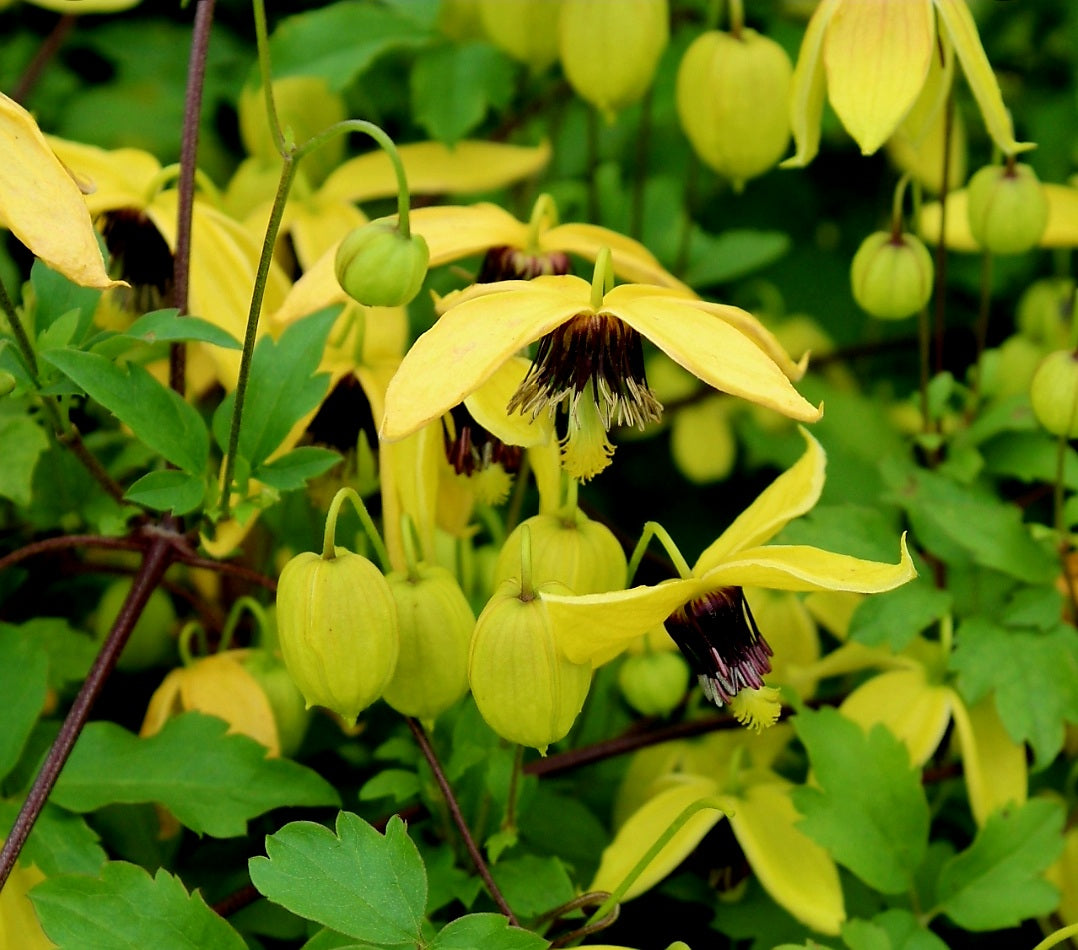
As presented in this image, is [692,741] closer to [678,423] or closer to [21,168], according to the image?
[678,423]

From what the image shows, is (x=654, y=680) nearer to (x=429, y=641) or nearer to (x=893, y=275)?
(x=429, y=641)

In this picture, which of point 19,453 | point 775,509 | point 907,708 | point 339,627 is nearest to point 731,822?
point 907,708

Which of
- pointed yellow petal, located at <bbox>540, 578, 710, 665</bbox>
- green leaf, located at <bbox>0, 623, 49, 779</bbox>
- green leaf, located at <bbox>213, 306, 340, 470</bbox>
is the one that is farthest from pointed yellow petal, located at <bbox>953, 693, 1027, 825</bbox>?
green leaf, located at <bbox>0, 623, 49, 779</bbox>

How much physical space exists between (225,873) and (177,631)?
0.25 metres

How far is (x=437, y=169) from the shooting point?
141 cm

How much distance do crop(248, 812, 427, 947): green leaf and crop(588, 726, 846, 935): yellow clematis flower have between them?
0.67 ft

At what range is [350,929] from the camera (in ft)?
2.70

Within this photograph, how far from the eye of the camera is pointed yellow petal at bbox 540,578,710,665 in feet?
2.75

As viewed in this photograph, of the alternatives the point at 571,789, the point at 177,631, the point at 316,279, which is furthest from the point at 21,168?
the point at 571,789

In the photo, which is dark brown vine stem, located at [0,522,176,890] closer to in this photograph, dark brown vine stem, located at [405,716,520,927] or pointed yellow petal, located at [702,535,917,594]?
dark brown vine stem, located at [405,716,520,927]

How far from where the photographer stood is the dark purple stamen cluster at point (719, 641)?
3.06 feet

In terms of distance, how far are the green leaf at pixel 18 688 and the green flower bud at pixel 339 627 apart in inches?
9.7

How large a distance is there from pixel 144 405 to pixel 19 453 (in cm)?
18

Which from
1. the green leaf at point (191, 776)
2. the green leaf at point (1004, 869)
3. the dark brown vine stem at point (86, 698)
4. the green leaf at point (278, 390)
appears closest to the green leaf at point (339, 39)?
the green leaf at point (278, 390)
